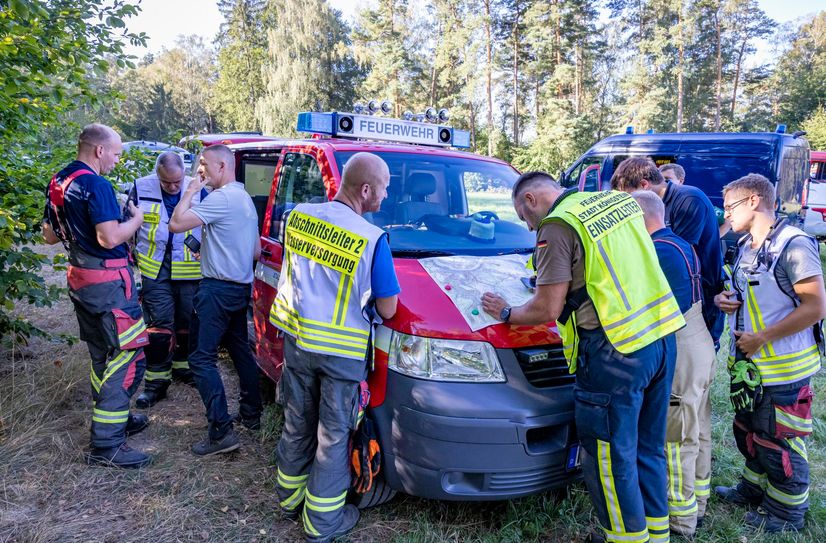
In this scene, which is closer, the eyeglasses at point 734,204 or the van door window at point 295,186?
the eyeglasses at point 734,204

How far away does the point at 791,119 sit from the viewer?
32625 mm

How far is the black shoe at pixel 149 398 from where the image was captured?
4.21m

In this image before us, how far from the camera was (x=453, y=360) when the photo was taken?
Result: 2.55 meters

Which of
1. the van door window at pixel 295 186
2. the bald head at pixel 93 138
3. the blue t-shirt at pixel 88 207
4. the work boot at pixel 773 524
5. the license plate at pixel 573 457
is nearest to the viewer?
the license plate at pixel 573 457

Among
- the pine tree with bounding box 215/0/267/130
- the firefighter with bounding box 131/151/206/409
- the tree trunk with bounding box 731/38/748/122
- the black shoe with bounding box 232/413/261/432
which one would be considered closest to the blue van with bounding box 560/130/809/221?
the firefighter with bounding box 131/151/206/409

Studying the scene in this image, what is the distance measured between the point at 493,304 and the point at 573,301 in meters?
0.37

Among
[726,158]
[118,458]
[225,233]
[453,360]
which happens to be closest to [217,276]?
[225,233]

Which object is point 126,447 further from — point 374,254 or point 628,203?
point 628,203

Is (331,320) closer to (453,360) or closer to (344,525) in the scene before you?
(453,360)

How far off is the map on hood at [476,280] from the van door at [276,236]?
39.1 inches

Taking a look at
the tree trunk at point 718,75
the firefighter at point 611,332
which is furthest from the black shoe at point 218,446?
the tree trunk at point 718,75

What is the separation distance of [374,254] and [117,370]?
1982mm

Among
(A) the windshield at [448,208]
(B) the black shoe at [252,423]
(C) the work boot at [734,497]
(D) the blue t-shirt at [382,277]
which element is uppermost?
(A) the windshield at [448,208]

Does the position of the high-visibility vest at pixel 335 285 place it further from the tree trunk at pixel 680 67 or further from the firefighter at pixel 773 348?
the tree trunk at pixel 680 67
